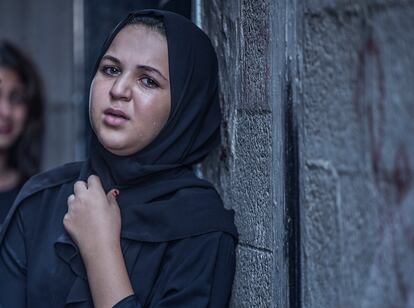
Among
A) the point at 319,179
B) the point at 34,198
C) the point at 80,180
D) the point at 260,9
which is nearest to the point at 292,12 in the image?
the point at 260,9

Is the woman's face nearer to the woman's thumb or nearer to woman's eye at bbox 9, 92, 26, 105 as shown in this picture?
woman's eye at bbox 9, 92, 26, 105

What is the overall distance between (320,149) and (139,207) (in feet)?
2.36

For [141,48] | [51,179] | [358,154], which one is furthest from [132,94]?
[358,154]

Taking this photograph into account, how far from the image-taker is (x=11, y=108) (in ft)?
13.4

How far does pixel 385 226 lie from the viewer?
63.2 inches

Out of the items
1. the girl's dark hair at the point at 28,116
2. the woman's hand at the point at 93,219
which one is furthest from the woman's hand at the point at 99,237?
the girl's dark hair at the point at 28,116

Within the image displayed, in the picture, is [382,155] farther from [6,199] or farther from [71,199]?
[6,199]

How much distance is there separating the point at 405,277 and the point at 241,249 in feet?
3.37

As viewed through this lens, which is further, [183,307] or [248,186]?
[248,186]

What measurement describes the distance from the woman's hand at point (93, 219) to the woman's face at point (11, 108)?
65.3 inches

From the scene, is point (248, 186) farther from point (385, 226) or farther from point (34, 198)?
point (385, 226)

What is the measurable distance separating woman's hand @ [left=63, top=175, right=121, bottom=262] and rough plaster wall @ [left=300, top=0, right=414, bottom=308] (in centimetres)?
64

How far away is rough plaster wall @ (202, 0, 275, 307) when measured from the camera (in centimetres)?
232

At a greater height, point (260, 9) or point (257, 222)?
point (260, 9)
